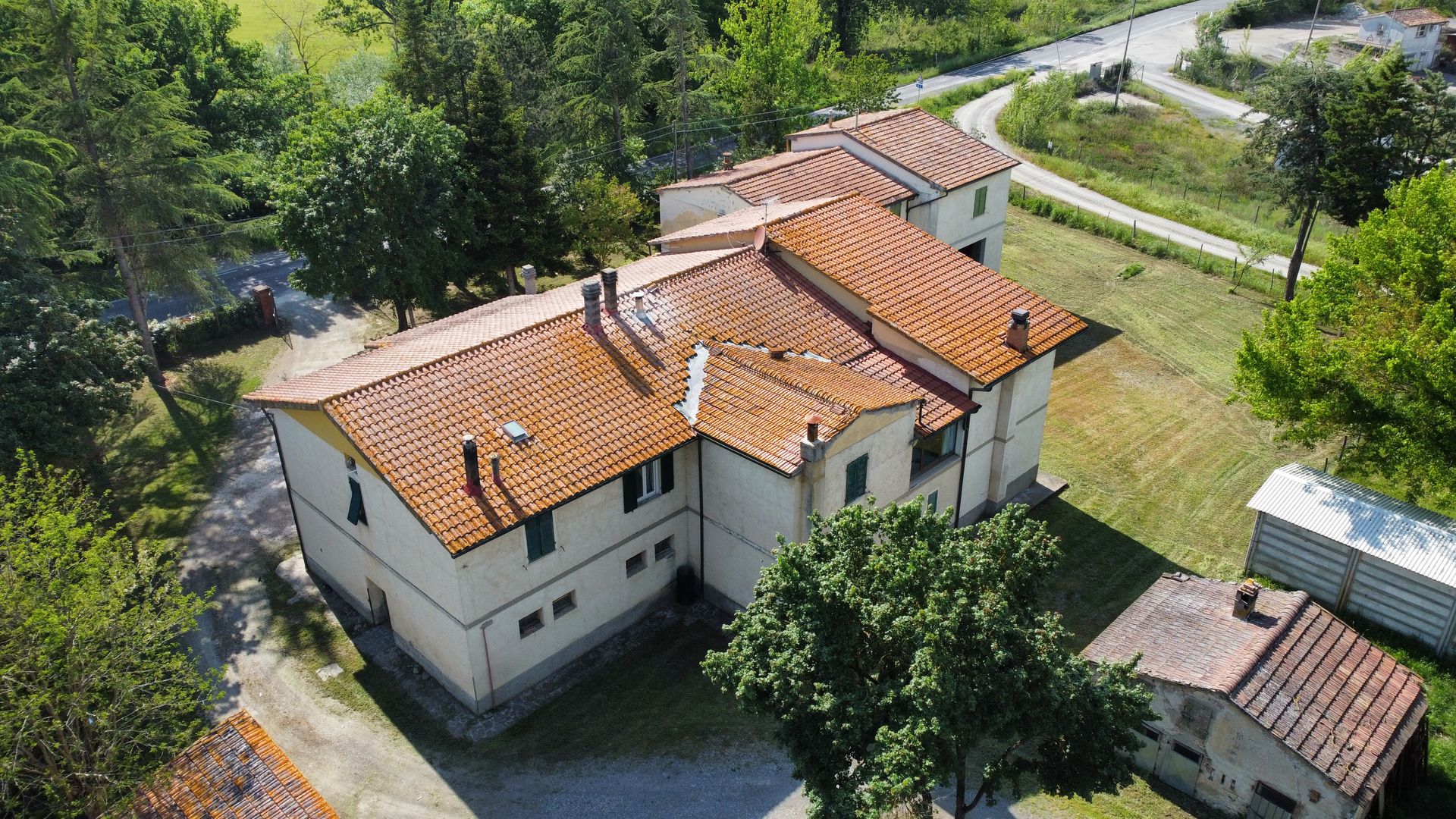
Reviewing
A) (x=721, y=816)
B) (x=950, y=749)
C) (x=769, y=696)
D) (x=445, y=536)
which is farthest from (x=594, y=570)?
(x=950, y=749)

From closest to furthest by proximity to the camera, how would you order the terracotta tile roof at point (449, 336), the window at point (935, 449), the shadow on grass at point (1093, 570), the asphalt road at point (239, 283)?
the terracotta tile roof at point (449, 336) → the shadow on grass at point (1093, 570) → the window at point (935, 449) → the asphalt road at point (239, 283)

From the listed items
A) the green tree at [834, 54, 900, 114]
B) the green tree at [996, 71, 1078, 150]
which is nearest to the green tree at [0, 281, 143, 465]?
the green tree at [834, 54, 900, 114]

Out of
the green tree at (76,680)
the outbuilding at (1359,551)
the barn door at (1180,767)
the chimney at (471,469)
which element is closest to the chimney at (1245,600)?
the barn door at (1180,767)

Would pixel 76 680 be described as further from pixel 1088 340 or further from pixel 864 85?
pixel 864 85

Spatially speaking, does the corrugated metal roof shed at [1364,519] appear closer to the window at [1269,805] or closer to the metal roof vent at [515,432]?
the window at [1269,805]

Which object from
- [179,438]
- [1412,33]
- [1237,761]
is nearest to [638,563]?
[1237,761]

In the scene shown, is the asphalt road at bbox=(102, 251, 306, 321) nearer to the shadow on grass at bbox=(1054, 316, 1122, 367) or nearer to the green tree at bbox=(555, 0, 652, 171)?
the green tree at bbox=(555, 0, 652, 171)
